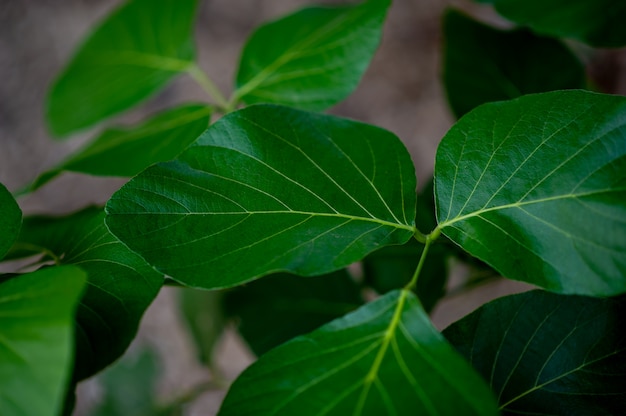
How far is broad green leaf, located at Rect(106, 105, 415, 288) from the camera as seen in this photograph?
1.37 feet

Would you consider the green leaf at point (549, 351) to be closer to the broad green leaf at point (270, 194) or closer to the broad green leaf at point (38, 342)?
the broad green leaf at point (270, 194)

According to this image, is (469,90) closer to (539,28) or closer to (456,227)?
(539,28)

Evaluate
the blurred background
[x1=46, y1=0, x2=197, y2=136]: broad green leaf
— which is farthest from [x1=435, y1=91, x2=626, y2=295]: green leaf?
the blurred background

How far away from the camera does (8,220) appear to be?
44 centimetres

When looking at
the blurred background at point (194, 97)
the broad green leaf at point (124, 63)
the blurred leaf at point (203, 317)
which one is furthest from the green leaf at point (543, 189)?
the blurred background at point (194, 97)

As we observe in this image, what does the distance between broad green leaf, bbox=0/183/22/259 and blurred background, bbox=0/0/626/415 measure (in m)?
0.92

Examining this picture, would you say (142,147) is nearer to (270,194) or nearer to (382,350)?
(270,194)

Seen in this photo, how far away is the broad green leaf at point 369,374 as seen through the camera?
13.7 inches

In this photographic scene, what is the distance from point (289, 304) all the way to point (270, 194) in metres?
0.42

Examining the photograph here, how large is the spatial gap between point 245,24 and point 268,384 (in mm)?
1384

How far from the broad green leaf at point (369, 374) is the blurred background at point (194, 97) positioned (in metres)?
0.98

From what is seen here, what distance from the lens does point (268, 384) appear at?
1.27ft

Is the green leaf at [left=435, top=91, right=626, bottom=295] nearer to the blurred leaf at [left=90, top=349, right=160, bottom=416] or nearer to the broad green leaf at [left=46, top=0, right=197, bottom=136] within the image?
the broad green leaf at [left=46, top=0, right=197, bottom=136]

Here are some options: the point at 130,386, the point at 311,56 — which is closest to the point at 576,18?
the point at 311,56
